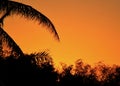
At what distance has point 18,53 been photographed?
18.8 meters

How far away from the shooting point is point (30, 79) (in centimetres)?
2205

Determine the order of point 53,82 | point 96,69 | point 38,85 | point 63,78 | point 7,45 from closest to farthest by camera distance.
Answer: point 7,45 < point 38,85 < point 53,82 < point 63,78 < point 96,69

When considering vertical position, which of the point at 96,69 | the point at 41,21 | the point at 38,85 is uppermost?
the point at 96,69

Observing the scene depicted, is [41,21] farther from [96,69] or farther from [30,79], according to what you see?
[96,69]

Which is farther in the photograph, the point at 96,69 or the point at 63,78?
the point at 96,69

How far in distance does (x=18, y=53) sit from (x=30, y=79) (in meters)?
3.48

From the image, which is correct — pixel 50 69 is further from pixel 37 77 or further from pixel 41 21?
pixel 41 21

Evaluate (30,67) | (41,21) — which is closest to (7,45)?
(41,21)

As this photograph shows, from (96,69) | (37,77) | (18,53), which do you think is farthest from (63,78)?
(96,69)

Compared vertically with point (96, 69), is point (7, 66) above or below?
below

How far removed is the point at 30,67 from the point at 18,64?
0.64 m

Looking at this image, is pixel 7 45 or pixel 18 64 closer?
pixel 7 45

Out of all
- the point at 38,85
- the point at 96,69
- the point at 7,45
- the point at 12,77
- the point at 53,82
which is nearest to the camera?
the point at 7,45

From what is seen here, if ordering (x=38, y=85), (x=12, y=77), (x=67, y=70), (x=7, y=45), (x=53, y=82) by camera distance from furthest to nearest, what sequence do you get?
(x=67, y=70) < (x=53, y=82) < (x=38, y=85) < (x=12, y=77) < (x=7, y=45)
